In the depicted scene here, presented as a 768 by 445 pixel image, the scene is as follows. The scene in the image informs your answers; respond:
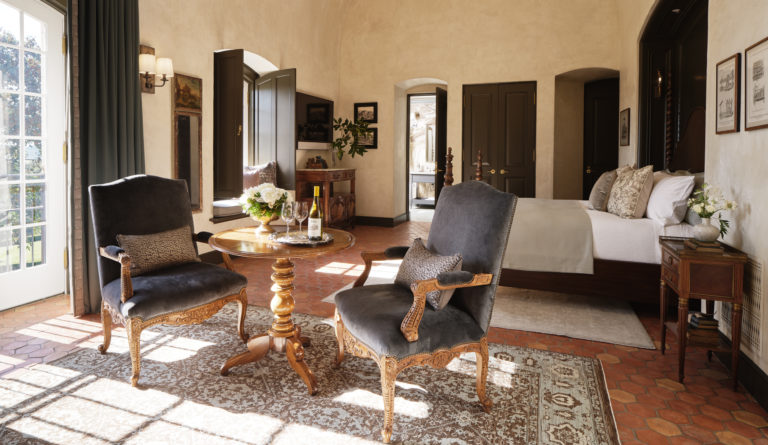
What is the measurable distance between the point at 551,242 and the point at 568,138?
5.00 m

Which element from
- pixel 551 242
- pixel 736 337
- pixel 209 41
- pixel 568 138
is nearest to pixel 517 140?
pixel 568 138

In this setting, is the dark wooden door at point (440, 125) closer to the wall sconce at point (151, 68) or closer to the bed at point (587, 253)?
the bed at point (587, 253)

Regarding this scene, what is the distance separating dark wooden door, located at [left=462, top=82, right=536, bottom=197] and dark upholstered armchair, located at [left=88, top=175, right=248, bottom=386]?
565 cm

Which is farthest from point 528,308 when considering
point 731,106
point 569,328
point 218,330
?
point 218,330

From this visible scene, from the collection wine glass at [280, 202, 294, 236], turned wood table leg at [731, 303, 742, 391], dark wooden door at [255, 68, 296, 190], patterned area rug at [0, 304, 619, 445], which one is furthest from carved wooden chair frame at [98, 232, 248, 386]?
dark wooden door at [255, 68, 296, 190]

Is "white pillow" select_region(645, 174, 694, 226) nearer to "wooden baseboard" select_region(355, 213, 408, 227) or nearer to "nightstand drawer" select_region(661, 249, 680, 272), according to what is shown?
"nightstand drawer" select_region(661, 249, 680, 272)

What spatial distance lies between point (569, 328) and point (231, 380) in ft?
7.75

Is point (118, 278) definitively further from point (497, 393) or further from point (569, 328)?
point (569, 328)

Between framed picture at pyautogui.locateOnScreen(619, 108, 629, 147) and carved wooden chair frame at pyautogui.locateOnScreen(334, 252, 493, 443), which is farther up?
framed picture at pyautogui.locateOnScreen(619, 108, 629, 147)

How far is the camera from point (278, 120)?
6594 mm

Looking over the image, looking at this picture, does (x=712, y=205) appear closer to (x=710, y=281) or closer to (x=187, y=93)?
(x=710, y=281)

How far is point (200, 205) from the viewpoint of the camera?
524 cm

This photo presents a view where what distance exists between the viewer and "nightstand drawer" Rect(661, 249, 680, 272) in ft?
8.65

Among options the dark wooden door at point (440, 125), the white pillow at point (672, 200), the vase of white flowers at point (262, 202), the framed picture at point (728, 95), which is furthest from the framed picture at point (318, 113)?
the framed picture at point (728, 95)
